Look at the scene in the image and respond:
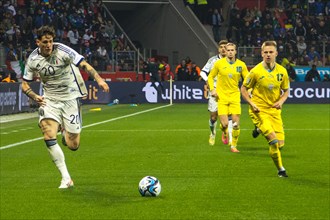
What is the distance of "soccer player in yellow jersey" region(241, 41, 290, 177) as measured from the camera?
48.7 feet

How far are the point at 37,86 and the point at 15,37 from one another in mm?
7491

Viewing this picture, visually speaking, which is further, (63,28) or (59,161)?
(63,28)

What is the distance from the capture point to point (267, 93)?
15.5m

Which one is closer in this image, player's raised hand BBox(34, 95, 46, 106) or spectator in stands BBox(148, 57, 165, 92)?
player's raised hand BBox(34, 95, 46, 106)

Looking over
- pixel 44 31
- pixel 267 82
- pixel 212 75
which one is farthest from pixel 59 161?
pixel 212 75

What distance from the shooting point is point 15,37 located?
43.2 metres

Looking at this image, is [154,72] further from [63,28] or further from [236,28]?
[236,28]

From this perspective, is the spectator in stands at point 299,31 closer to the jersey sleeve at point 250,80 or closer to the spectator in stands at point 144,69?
the spectator in stands at point 144,69

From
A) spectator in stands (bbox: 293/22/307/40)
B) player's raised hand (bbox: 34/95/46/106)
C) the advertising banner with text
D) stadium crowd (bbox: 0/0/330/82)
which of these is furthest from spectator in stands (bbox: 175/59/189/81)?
player's raised hand (bbox: 34/95/46/106)

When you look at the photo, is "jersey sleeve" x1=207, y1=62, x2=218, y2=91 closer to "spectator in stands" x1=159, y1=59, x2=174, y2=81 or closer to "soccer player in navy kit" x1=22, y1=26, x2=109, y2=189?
"soccer player in navy kit" x1=22, y1=26, x2=109, y2=189

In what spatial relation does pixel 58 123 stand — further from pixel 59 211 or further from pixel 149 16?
pixel 149 16

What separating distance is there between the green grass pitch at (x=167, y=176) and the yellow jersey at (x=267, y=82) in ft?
4.21

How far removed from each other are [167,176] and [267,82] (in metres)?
2.49

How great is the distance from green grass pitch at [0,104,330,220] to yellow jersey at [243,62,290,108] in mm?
1284
